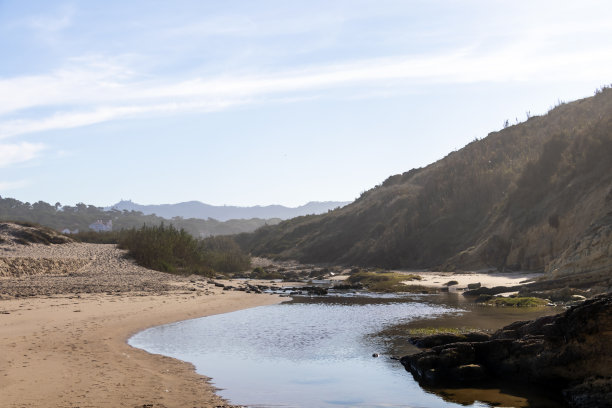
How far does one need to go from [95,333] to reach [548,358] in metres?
12.6

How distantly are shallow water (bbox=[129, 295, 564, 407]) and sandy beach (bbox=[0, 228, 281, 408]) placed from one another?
0.92m

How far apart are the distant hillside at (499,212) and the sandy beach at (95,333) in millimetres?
17426

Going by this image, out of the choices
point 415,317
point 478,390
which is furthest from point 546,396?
A: point 415,317

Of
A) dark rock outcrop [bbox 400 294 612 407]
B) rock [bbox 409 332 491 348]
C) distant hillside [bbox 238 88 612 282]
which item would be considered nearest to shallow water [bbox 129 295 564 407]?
rock [bbox 409 332 491 348]

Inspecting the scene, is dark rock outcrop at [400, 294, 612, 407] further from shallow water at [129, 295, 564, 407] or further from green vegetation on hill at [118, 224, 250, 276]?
green vegetation on hill at [118, 224, 250, 276]

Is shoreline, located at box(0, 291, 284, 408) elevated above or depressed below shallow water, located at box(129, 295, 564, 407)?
above

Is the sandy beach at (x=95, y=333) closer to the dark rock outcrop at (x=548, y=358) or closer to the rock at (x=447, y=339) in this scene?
the dark rock outcrop at (x=548, y=358)

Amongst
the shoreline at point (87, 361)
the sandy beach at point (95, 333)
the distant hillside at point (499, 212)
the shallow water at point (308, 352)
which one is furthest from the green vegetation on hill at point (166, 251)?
the distant hillside at point (499, 212)

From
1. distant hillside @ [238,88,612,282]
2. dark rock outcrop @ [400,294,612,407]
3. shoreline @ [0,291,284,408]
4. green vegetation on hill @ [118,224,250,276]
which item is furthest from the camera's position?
green vegetation on hill @ [118,224,250,276]

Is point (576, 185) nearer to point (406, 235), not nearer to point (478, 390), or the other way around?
point (406, 235)

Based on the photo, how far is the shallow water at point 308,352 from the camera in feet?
40.7

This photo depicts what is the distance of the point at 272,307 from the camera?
94.0 feet

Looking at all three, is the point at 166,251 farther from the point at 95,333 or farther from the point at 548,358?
the point at 548,358

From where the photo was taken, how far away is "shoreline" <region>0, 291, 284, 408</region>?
11078 millimetres
